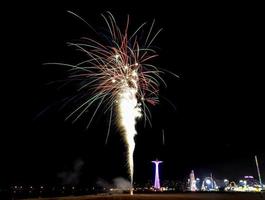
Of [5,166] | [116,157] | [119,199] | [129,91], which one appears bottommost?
[119,199]

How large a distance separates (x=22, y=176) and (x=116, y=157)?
137 ft

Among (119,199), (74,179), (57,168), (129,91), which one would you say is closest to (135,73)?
(129,91)

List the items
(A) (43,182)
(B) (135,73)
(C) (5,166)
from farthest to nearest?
1. (A) (43,182)
2. (C) (5,166)
3. (B) (135,73)

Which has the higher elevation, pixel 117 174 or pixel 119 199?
pixel 117 174

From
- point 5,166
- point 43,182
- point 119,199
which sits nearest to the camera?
point 119,199

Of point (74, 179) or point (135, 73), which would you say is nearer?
point (135, 73)

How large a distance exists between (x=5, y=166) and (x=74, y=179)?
6029 cm

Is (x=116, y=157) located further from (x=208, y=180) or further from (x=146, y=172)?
(x=208, y=180)

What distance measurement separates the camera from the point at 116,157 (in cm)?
15675

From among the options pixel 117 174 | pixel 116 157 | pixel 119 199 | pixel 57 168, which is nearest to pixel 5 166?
pixel 57 168

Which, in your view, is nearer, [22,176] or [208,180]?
[22,176]

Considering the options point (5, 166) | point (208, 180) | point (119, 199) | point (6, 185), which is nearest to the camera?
point (119, 199)

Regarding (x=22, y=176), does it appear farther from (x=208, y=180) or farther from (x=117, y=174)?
(x=208, y=180)

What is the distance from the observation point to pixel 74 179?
173875 millimetres
